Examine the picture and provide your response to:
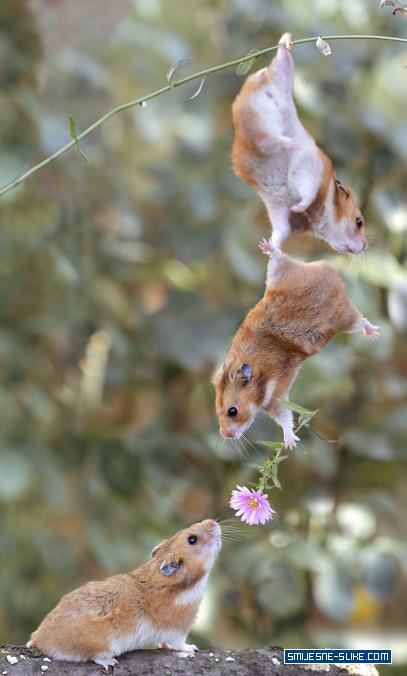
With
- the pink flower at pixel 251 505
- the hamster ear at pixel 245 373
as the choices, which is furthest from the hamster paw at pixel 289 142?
the pink flower at pixel 251 505

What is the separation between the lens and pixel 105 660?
1.16 metres

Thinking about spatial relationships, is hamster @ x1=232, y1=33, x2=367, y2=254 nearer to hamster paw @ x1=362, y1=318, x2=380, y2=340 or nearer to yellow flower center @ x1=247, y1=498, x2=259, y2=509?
hamster paw @ x1=362, y1=318, x2=380, y2=340

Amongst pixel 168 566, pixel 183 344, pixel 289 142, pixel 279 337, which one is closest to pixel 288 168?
pixel 289 142

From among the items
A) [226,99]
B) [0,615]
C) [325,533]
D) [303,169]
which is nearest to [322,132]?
[226,99]

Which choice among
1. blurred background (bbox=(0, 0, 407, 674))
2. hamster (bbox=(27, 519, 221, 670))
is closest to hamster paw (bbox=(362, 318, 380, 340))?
hamster (bbox=(27, 519, 221, 670))

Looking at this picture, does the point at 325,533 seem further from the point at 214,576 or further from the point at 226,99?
the point at 226,99

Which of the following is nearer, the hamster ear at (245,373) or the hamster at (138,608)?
the hamster ear at (245,373)

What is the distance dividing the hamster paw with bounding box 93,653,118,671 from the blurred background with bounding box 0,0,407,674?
128 cm

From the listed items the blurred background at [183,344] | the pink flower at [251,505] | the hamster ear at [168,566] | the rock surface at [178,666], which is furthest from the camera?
the blurred background at [183,344]

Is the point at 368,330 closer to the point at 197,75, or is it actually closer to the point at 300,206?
the point at 300,206

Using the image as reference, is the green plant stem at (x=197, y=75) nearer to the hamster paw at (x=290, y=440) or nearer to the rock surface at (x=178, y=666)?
the hamster paw at (x=290, y=440)

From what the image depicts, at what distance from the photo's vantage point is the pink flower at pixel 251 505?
2.92ft

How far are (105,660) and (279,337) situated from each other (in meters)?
0.45

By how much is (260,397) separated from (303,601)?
1.87 metres
